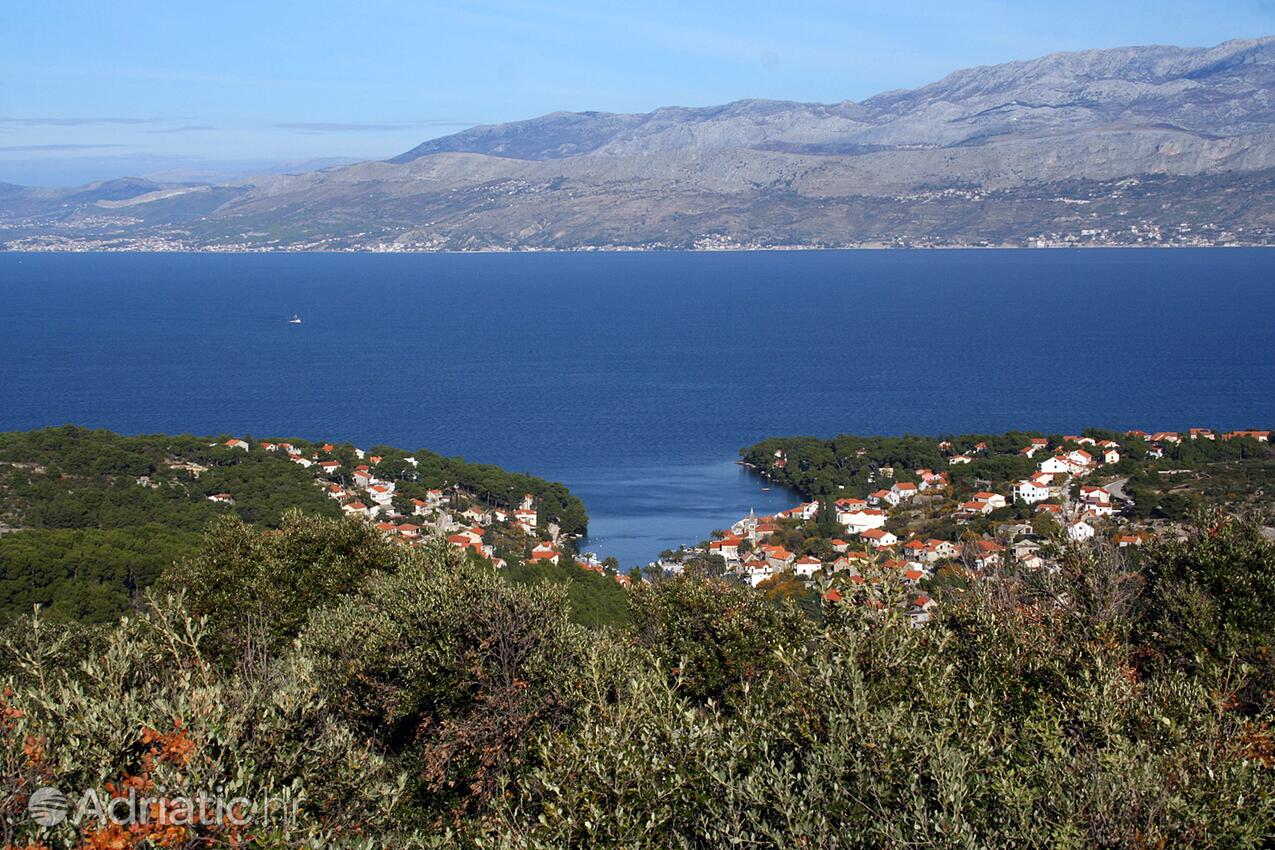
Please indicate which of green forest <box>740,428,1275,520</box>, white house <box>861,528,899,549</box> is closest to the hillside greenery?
green forest <box>740,428,1275,520</box>

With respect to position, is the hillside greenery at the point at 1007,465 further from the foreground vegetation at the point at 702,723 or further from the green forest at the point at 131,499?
the foreground vegetation at the point at 702,723

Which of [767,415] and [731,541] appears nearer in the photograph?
[731,541]

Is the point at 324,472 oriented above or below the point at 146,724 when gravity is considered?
below

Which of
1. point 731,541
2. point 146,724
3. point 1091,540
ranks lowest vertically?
point 731,541

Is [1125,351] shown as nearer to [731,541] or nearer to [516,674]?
[731,541]

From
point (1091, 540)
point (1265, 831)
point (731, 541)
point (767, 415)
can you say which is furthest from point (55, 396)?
point (1265, 831)

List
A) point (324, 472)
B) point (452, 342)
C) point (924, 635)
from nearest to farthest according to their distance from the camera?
1. point (924, 635)
2. point (324, 472)
3. point (452, 342)

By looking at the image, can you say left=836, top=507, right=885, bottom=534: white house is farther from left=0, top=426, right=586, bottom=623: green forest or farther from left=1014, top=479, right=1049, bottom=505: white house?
left=0, top=426, right=586, bottom=623: green forest

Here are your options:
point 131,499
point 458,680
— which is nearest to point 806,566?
point 131,499

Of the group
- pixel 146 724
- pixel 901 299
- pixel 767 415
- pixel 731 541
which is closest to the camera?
pixel 146 724
